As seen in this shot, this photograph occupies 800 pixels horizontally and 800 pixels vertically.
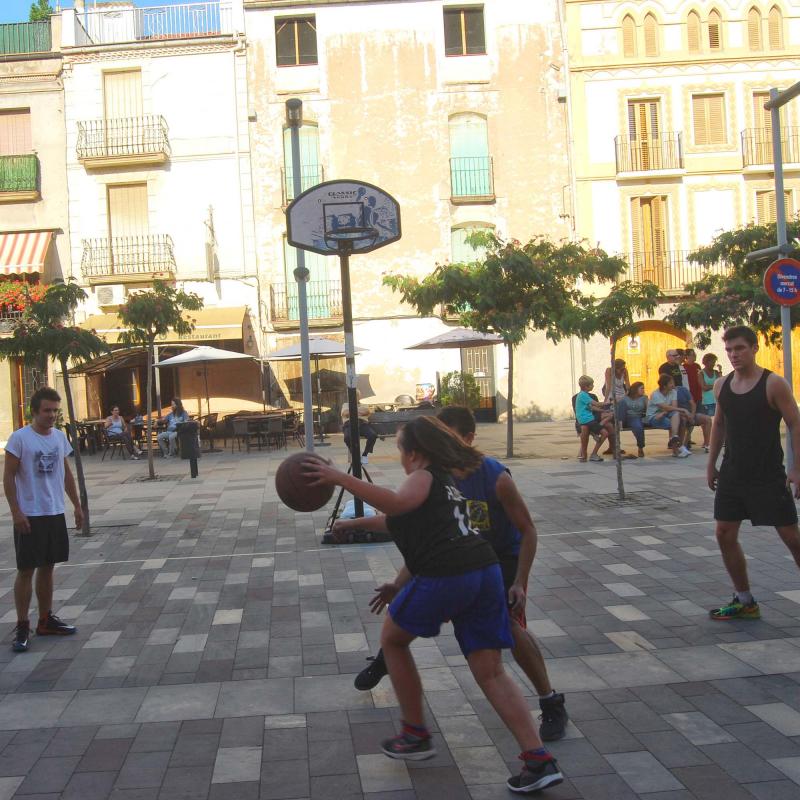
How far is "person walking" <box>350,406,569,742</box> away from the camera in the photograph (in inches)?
167

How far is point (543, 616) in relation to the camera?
6.42 meters

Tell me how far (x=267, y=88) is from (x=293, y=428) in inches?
445

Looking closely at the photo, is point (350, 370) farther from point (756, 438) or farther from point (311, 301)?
point (311, 301)

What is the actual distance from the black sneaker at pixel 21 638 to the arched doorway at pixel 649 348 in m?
23.4

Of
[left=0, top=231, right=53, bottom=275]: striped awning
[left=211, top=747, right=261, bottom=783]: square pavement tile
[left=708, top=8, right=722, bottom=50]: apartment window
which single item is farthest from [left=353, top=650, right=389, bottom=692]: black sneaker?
[left=708, top=8, right=722, bottom=50]: apartment window

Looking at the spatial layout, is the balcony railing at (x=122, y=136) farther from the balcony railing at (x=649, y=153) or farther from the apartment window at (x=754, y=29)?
the apartment window at (x=754, y=29)

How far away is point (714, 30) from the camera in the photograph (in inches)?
1094

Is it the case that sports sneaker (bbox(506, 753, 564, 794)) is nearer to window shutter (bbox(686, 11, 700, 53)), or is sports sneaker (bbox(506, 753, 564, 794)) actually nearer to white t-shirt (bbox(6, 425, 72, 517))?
white t-shirt (bbox(6, 425, 72, 517))

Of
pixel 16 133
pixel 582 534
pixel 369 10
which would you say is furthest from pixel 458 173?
pixel 582 534

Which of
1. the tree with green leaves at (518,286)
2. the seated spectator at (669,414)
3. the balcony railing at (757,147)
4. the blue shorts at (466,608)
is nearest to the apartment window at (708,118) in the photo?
the balcony railing at (757,147)

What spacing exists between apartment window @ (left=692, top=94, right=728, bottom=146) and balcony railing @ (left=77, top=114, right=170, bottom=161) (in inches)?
599

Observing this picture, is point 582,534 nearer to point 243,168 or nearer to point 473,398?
point 473,398

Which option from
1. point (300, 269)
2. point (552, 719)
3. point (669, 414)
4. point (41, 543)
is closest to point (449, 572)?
point (552, 719)

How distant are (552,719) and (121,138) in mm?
25794
